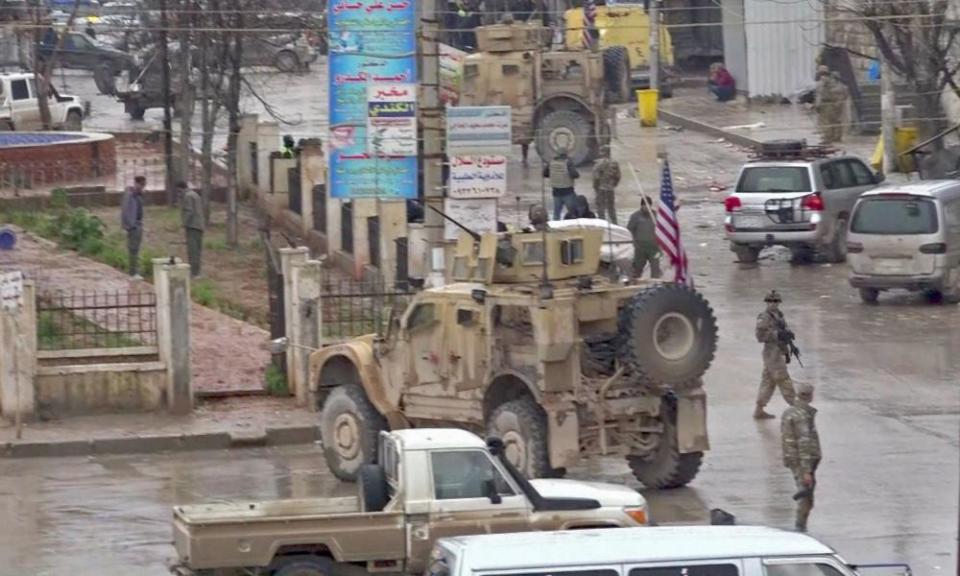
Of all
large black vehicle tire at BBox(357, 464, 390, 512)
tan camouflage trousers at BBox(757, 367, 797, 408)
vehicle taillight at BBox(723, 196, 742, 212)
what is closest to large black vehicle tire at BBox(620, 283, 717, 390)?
tan camouflage trousers at BBox(757, 367, 797, 408)

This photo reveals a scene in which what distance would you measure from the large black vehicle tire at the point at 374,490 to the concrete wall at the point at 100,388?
302 inches

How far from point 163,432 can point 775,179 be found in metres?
12.4

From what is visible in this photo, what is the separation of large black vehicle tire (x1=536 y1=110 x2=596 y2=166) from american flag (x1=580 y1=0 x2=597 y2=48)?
5445 mm

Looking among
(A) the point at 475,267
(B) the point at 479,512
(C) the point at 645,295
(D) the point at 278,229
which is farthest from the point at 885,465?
(D) the point at 278,229

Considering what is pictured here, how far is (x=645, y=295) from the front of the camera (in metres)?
16.9

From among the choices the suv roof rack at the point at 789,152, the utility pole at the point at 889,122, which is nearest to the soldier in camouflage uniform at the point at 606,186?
the suv roof rack at the point at 789,152

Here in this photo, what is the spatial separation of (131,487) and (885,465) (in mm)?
6939

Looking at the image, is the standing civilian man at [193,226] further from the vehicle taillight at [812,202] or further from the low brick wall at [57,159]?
the vehicle taillight at [812,202]

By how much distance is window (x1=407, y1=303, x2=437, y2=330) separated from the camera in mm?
17938

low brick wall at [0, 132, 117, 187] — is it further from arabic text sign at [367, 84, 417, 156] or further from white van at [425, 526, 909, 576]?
white van at [425, 526, 909, 576]

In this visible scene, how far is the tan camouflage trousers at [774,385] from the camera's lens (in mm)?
20250

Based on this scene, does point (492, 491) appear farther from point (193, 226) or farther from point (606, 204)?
point (606, 204)

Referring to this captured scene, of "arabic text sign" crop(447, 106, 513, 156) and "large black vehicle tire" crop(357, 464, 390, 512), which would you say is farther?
"arabic text sign" crop(447, 106, 513, 156)

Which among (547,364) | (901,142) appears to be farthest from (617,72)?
(547,364)
